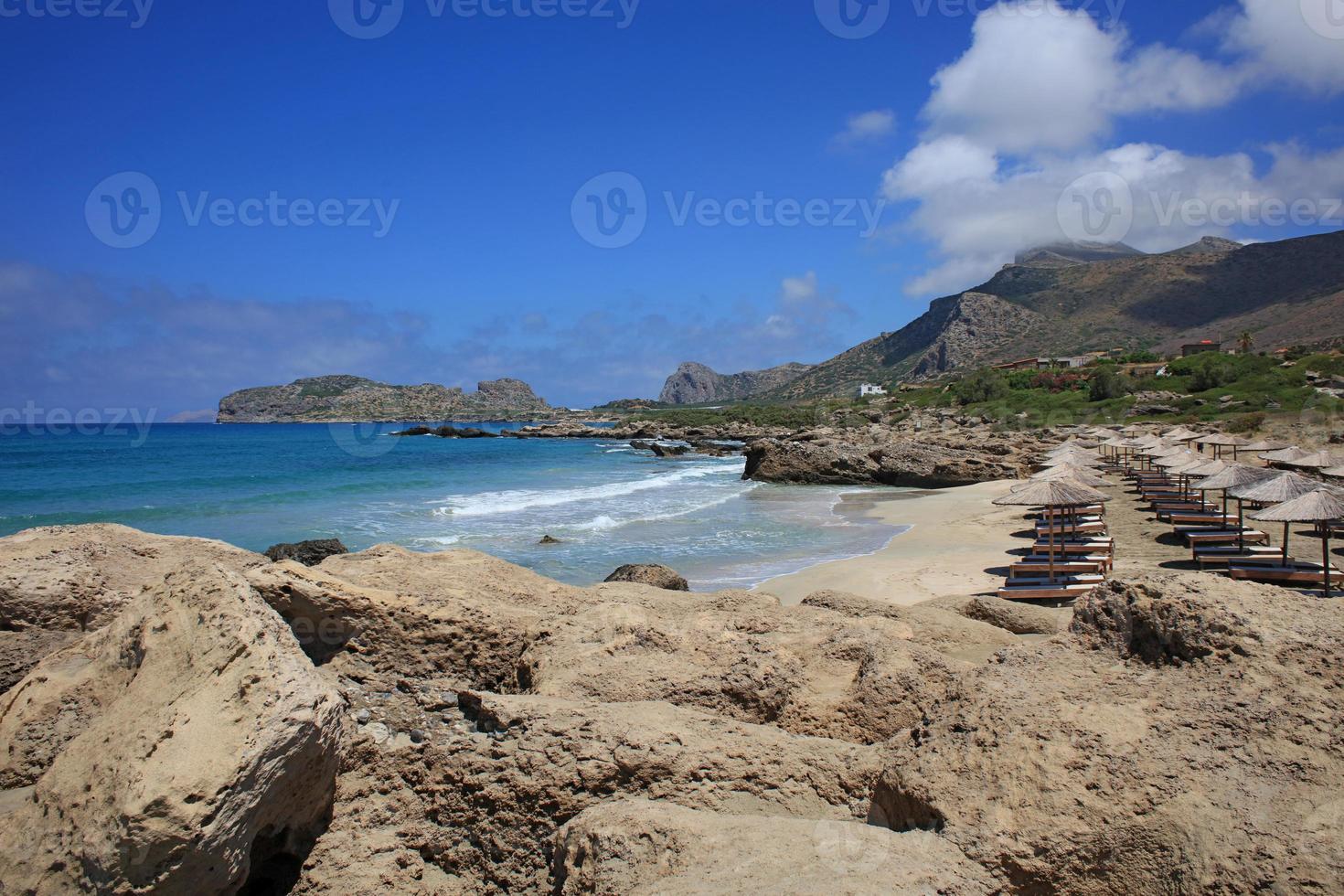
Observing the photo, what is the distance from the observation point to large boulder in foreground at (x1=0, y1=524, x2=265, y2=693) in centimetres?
446

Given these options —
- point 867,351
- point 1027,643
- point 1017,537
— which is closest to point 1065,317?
point 867,351

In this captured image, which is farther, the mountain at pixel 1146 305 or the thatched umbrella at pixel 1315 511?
the mountain at pixel 1146 305

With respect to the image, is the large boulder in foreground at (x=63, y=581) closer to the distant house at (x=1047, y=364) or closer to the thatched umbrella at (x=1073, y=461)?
the thatched umbrella at (x=1073, y=461)

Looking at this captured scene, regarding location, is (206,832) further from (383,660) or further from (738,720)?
(738,720)

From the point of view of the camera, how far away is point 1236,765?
270 centimetres

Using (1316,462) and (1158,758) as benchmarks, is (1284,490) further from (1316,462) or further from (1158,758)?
(1158,758)

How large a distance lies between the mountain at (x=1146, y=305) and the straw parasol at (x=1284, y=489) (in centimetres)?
6927

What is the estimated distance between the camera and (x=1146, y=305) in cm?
9462

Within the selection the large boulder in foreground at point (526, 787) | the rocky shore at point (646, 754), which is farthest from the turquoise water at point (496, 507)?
the large boulder in foreground at point (526, 787)

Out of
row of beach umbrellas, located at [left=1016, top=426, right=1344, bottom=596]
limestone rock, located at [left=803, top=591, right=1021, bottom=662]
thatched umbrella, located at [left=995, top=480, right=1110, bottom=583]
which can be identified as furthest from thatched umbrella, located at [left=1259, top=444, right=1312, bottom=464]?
limestone rock, located at [left=803, top=591, right=1021, bottom=662]

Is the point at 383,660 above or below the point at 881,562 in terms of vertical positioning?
above

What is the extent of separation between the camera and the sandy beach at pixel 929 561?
13.7m

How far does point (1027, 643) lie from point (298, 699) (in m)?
3.29

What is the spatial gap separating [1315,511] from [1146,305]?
98079mm
